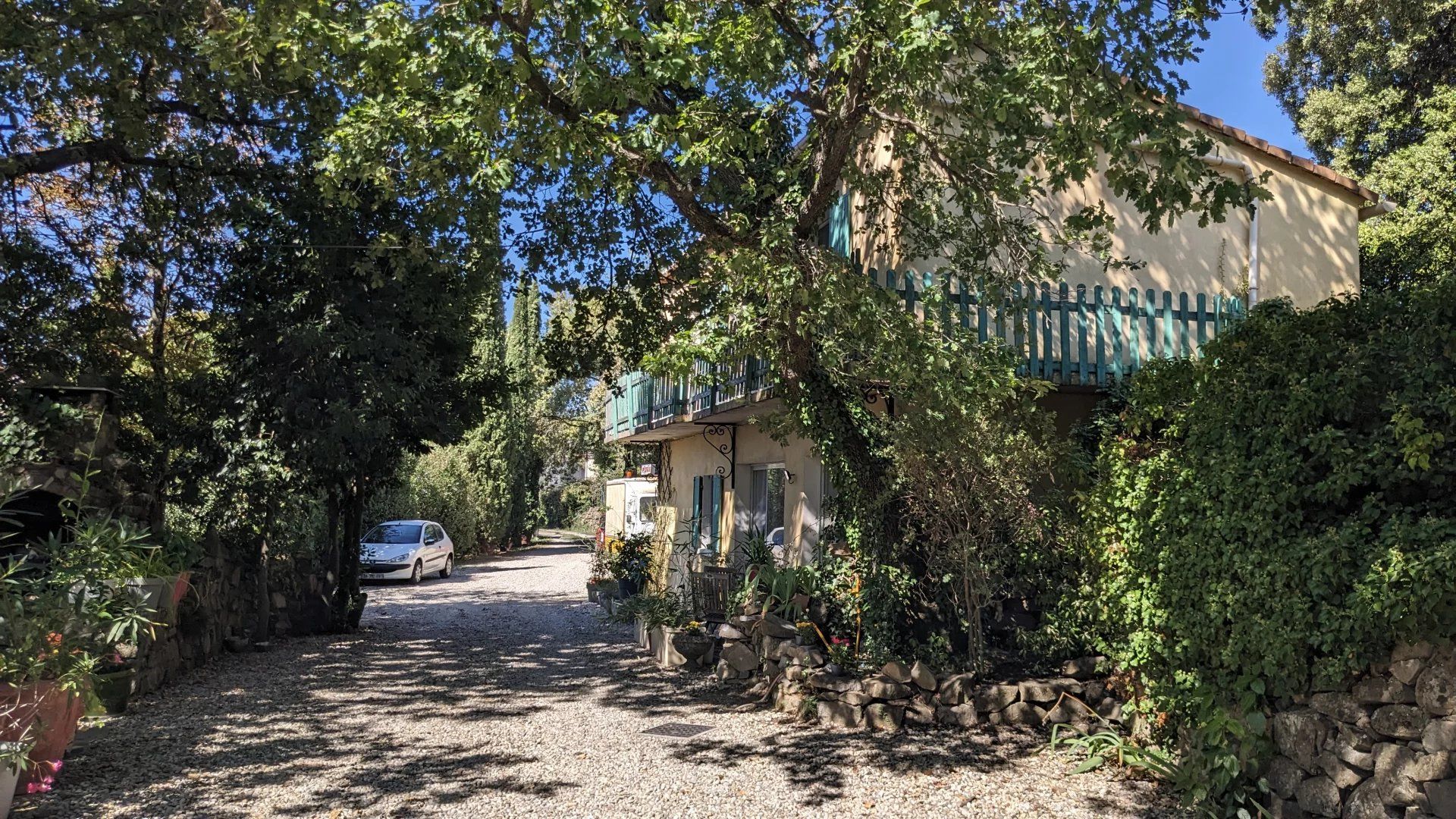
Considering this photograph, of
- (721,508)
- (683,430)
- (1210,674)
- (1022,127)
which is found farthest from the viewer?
(683,430)

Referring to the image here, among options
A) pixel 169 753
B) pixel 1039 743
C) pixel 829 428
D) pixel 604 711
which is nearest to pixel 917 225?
pixel 829 428

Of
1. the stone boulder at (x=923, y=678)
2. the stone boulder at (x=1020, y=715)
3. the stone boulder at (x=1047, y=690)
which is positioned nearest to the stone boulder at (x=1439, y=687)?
the stone boulder at (x=1047, y=690)

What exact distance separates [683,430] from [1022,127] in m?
11.0

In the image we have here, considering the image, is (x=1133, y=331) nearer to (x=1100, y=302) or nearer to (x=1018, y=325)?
(x=1100, y=302)

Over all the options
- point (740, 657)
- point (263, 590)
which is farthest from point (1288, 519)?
point (263, 590)

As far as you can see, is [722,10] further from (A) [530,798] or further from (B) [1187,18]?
(A) [530,798]

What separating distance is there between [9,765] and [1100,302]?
8602 millimetres

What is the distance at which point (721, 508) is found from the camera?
15.2 metres

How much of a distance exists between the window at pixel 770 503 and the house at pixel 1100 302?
0.09 feet

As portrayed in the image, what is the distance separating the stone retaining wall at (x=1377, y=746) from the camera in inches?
168

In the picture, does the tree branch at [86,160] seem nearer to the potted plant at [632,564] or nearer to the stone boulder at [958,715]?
the potted plant at [632,564]

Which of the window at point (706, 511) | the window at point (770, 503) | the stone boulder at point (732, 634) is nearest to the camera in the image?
the stone boulder at point (732, 634)

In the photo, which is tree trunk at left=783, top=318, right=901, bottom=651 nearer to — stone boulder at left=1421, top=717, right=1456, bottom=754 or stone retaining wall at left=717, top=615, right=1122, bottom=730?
stone retaining wall at left=717, top=615, right=1122, bottom=730

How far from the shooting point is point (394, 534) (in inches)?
850
